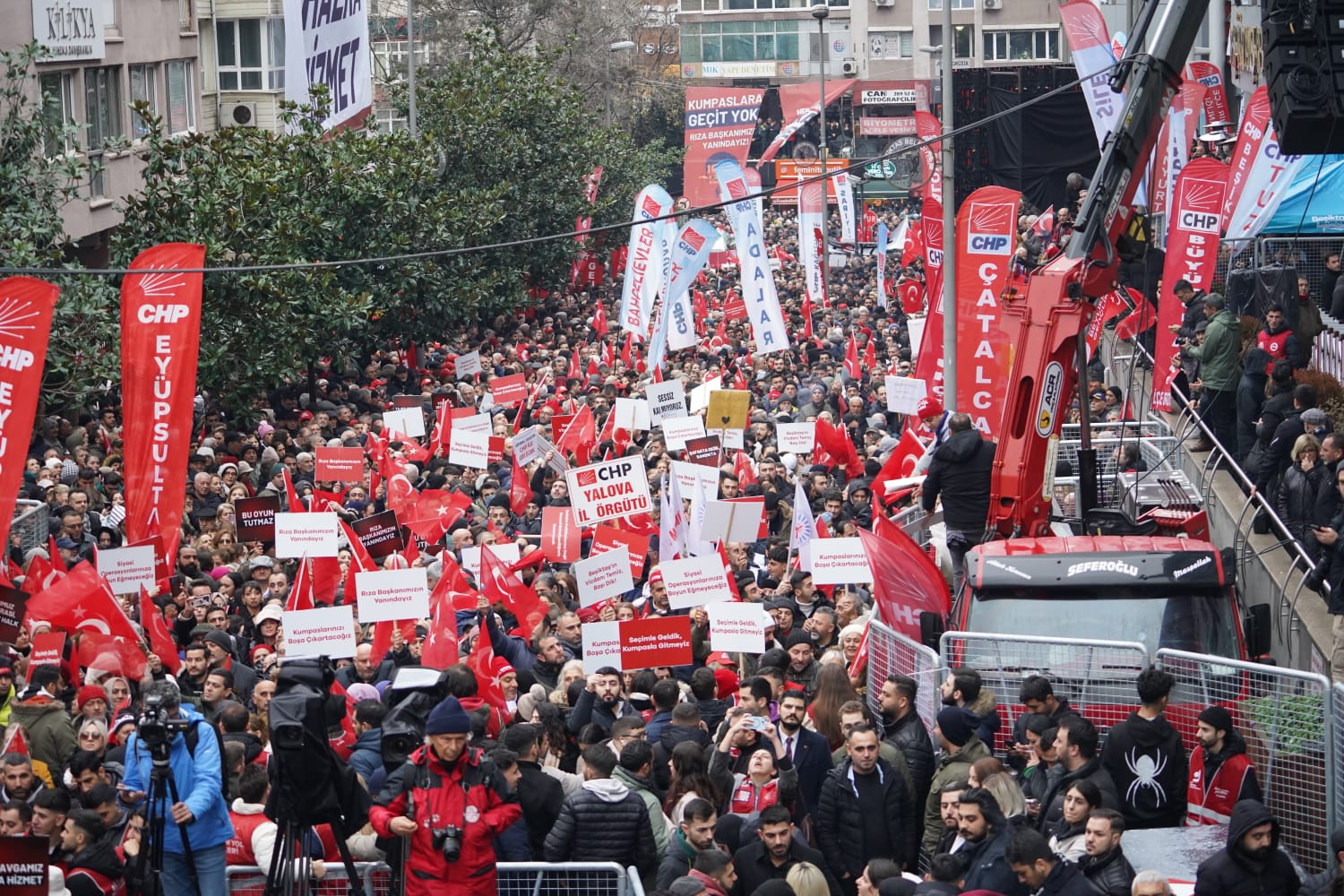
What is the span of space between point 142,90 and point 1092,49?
1849 centimetres

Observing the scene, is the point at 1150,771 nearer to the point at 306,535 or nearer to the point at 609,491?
the point at 609,491

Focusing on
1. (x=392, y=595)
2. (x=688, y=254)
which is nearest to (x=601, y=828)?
(x=392, y=595)

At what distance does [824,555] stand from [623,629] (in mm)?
2359

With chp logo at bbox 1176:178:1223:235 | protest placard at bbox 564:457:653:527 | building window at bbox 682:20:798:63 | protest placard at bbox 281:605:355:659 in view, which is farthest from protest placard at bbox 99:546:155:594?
building window at bbox 682:20:798:63

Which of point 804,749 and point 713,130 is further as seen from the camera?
point 713,130

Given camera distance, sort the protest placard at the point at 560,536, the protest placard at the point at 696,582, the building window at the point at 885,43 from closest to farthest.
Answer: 1. the protest placard at the point at 696,582
2. the protest placard at the point at 560,536
3. the building window at the point at 885,43

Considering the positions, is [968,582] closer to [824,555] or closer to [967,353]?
[824,555]

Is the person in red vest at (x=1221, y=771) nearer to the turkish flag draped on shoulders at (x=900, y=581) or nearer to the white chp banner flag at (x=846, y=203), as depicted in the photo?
the turkish flag draped on shoulders at (x=900, y=581)

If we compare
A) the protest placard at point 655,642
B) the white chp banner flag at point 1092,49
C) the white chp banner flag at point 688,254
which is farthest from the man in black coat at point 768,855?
the white chp banner flag at point 688,254

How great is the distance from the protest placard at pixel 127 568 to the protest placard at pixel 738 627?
425cm

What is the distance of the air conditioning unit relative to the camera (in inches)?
1626

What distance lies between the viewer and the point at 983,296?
18.6m

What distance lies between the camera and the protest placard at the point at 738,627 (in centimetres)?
1189

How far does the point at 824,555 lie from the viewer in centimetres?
1329
